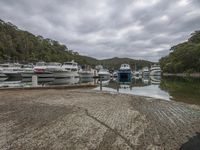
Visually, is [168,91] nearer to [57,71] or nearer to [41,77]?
[57,71]

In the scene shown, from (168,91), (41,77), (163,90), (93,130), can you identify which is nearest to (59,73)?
(41,77)

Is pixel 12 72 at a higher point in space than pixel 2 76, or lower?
higher

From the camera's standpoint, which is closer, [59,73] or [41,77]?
[41,77]

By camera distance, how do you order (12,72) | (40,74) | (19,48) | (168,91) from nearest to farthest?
(168,91) < (40,74) < (12,72) < (19,48)

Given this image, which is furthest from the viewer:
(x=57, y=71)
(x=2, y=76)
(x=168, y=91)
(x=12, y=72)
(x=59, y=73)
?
(x=12, y=72)

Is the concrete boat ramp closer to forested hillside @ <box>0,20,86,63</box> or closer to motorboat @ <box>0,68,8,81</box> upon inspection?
motorboat @ <box>0,68,8,81</box>

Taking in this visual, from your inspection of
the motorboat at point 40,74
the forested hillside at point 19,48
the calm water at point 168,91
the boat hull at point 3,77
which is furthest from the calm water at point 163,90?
the forested hillside at point 19,48

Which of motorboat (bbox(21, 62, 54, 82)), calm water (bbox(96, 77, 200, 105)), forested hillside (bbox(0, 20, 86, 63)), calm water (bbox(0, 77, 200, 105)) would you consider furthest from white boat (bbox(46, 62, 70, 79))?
forested hillside (bbox(0, 20, 86, 63))

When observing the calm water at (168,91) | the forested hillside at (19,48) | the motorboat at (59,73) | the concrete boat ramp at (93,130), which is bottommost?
the calm water at (168,91)

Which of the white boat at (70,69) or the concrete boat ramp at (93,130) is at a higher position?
the white boat at (70,69)

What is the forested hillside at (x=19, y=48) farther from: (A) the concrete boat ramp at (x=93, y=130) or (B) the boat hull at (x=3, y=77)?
(A) the concrete boat ramp at (x=93, y=130)

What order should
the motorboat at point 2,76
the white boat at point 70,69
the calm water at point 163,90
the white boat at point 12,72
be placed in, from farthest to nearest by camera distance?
the white boat at point 70,69 < the white boat at point 12,72 < the motorboat at point 2,76 < the calm water at point 163,90

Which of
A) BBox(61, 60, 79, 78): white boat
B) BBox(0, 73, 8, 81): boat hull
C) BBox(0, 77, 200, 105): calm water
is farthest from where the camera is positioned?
BBox(61, 60, 79, 78): white boat

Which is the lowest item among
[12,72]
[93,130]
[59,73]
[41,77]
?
[93,130]
